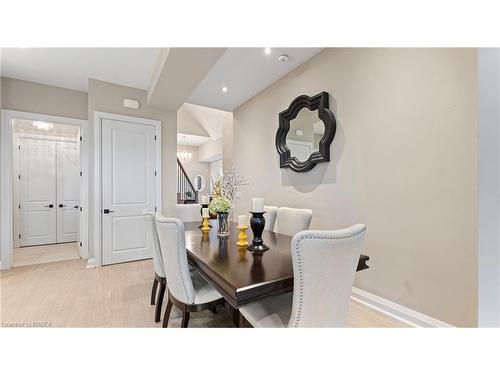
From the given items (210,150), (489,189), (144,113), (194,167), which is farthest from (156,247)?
(194,167)

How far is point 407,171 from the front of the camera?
1841mm

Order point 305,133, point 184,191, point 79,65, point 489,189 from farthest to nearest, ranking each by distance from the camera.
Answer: point 184,191 < point 79,65 < point 305,133 < point 489,189

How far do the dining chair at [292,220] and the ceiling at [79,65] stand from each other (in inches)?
97.8

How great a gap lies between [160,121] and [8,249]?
2.90 meters

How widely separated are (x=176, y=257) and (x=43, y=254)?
4.17m

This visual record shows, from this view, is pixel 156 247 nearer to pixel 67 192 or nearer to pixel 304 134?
pixel 304 134

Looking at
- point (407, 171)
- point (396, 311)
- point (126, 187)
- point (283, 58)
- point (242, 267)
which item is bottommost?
point (396, 311)

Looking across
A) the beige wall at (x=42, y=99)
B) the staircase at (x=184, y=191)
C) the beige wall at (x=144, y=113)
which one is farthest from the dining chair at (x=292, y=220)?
the staircase at (x=184, y=191)

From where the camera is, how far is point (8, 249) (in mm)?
3189

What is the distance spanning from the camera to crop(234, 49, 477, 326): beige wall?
1.54 m

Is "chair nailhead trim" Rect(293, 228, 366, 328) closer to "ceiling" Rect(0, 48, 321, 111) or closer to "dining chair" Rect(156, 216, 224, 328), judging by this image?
"dining chair" Rect(156, 216, 224, 328)
